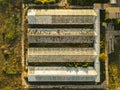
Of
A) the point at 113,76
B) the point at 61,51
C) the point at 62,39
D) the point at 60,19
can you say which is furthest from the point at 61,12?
the point at 113,76

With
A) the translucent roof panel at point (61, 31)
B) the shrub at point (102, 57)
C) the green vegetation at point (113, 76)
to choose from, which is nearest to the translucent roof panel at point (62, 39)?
the translucent roof panel at point (61, 31)

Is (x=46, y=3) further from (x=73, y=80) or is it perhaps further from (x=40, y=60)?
(x=73, y=80)

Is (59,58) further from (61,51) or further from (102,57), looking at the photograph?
(102,57)

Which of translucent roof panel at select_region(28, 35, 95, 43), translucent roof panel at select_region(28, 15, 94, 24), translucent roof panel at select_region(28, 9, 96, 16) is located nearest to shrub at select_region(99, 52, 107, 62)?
translucent roof panel at select_region(28, 35, 95, 43)

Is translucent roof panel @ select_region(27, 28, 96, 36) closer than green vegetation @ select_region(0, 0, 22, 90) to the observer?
Yes

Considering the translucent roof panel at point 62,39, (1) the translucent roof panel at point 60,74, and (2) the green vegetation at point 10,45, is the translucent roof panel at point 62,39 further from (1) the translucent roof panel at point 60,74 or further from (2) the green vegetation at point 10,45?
(1) the translucent roof panel at point 60,74

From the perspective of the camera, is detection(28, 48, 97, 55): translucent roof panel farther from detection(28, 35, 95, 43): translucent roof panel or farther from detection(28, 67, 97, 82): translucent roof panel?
detection(28, 67, 97, 82): translucent roof panel

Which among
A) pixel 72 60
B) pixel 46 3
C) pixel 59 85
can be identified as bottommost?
pixel 59 85

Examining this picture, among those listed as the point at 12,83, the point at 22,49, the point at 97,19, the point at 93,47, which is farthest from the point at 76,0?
the point at 12,83
